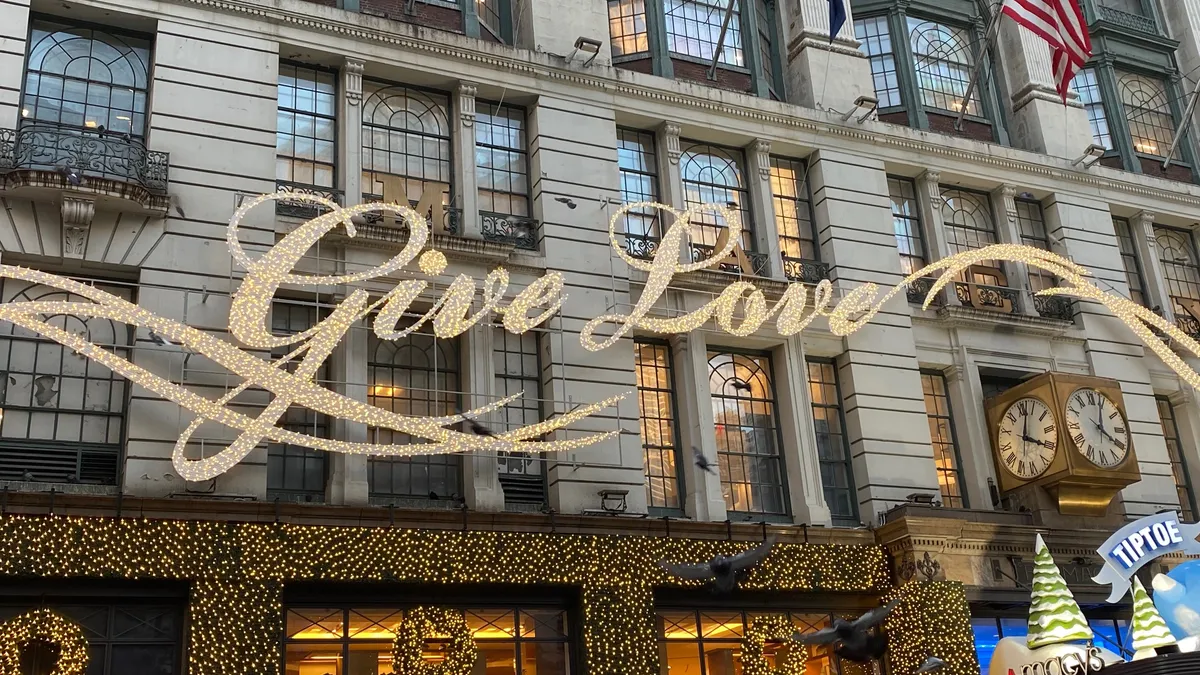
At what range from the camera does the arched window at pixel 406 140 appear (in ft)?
78.8

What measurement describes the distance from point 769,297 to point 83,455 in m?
13.9

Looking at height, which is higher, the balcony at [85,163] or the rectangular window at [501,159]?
the rectangular window at [501,159]

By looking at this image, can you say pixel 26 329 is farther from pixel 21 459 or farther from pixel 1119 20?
pixel 1119 20

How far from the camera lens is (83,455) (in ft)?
64.5

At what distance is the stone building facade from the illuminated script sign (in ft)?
2.35

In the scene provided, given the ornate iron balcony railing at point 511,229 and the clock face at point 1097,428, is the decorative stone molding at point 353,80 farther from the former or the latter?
the clock face at point 1097,428

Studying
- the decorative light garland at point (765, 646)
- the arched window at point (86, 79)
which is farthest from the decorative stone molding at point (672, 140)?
the arched window at point (86, 79)

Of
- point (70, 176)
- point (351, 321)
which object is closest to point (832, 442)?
point (351, 321)

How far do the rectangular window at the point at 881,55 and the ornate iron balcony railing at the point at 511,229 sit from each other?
11212mm

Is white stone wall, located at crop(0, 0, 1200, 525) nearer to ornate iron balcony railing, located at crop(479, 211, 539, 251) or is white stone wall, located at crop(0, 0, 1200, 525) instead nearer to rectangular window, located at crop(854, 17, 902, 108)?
ornate iron balcony railing, located at crop(479, 211, 539, 251)

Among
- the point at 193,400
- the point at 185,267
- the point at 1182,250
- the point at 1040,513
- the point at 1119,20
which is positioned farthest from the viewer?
the point at 1119,20

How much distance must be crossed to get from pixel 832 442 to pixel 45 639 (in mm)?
15725

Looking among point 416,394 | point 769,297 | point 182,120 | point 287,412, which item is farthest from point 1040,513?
point 182,120

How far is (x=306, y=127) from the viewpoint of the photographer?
23.8m
